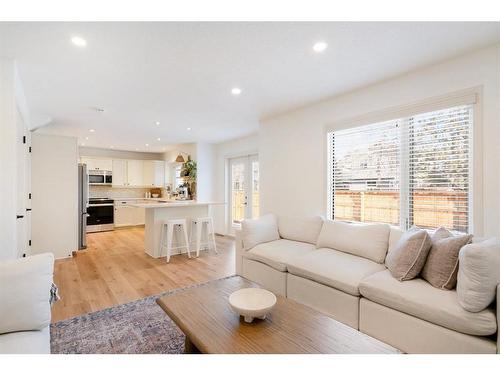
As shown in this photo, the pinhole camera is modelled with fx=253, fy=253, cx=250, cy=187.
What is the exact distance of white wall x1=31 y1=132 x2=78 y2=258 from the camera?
13.6 ft

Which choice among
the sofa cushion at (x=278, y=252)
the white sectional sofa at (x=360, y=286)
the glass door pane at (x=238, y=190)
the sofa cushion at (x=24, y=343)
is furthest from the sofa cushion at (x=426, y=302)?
the glass door pane at (x=238, y=190)

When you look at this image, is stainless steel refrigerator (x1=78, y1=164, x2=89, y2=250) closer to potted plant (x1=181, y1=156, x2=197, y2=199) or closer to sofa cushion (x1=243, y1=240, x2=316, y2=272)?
potted plant (x1=181, y1=156, x2=197, y2=199)

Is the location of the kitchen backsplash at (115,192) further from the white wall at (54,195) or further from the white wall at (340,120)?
the white wall at (340,120)

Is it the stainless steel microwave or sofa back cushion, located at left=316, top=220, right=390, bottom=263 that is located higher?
the stainless steel microwave

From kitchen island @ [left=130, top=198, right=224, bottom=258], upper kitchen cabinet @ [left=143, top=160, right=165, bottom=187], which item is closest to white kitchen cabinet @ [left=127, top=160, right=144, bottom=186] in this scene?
upper kitchen cabinet @ [left=143, top=160, right=165, bottom=187]

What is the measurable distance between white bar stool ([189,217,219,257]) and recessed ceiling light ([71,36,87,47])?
3107mm

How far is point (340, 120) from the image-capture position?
10.8 ft

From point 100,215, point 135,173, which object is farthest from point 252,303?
point 135,173

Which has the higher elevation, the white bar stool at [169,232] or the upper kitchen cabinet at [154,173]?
the upper kitchen cabinet at [154,173]

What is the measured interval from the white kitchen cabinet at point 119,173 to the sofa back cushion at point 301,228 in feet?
19.4

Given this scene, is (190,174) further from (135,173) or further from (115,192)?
(115,192)

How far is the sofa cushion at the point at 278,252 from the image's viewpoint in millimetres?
2760

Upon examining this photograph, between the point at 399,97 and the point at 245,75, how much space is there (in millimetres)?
1685
